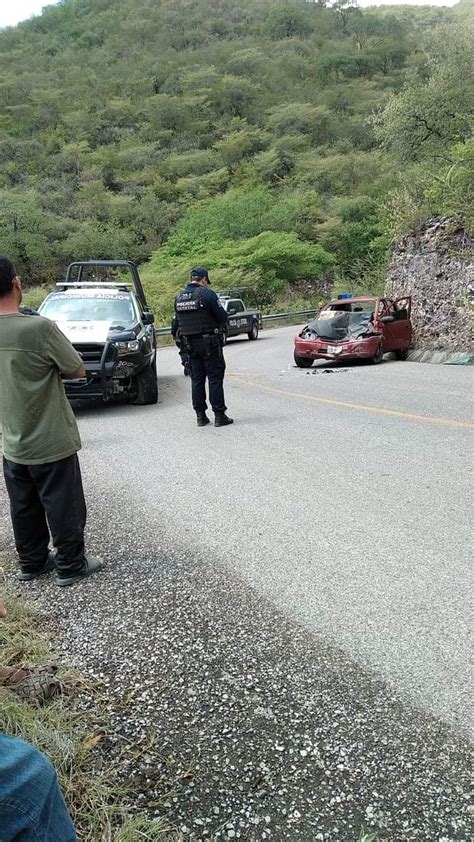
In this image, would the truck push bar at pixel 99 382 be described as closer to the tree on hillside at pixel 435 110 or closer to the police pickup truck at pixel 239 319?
the tree on hillside at pixel 435 110

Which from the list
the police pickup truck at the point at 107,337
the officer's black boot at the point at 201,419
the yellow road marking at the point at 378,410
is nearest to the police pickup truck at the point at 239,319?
the police pickup truck at the point at 107,337

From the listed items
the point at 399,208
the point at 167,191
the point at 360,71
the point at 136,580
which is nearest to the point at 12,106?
the point at 167,191

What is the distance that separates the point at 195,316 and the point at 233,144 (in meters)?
60.4

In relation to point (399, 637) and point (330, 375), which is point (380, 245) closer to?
point (330, 375)

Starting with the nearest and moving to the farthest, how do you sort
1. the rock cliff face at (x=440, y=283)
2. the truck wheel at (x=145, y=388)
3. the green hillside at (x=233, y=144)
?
the truck wheel at (x=145, y=388) < the rock cliff face at (x=440, y=283) < the green hillside at (x=233, y=144)

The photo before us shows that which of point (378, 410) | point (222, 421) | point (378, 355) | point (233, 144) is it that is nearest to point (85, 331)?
point (222, 421)

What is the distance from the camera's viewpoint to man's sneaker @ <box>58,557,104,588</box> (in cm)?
A: 354

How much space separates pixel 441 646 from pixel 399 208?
18.4 m

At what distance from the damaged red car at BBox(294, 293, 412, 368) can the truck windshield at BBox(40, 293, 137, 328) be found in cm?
520

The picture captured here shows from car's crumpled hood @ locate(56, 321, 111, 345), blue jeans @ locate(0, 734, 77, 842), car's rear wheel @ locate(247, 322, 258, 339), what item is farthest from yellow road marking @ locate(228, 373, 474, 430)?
car's rear wheel @ locate(247, 322, 258, 339)

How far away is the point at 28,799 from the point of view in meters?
1.17

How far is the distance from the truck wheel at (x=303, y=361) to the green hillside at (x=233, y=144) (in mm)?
6207

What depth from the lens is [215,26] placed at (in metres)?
103

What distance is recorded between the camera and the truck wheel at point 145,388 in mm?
9950
